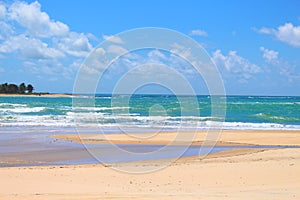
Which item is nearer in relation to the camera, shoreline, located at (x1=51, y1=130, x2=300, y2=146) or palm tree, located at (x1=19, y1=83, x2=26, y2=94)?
shoreline, located at (x1=51, y1=130, x2=300, y2=146)

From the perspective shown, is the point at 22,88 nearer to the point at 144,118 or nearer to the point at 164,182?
the point at 144,118

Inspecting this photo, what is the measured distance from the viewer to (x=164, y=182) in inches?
382

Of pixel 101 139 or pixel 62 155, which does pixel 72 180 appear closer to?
pixel 62 155

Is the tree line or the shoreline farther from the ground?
the tree line

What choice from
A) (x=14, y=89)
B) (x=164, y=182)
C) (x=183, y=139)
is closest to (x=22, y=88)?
(x=14, y=89)

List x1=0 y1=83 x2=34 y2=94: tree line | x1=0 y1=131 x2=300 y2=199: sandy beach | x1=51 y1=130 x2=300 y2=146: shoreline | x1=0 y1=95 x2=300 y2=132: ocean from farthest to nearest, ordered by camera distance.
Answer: x1=0 y1=83 x2=34 y2=94: tree line → x1=0 y1=95 x2=300 y2=132: ocean → x1=51 y1=130 x2=300 y2=146: shoreline → x1=0 y1=131 x2=300 y2=199: sandy beach

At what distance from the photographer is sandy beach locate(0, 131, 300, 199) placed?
8.34 metres

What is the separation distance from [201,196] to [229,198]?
0.55 metres

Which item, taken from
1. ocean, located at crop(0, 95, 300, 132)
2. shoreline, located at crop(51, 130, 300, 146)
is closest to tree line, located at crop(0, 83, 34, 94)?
ocean, located at crop(0, 95, 300, 132)

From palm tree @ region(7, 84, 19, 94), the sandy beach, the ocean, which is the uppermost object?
palm tree @ region(7, 84, 19, 94)

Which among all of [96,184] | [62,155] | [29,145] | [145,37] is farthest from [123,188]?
[29,145]

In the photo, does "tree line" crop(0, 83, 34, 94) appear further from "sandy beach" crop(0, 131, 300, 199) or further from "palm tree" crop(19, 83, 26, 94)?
"sandy beach" crop(0, 131, 300, 199)

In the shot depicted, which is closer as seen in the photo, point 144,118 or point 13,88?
point 144,118

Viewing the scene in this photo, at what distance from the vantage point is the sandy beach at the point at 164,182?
27.3 ft
